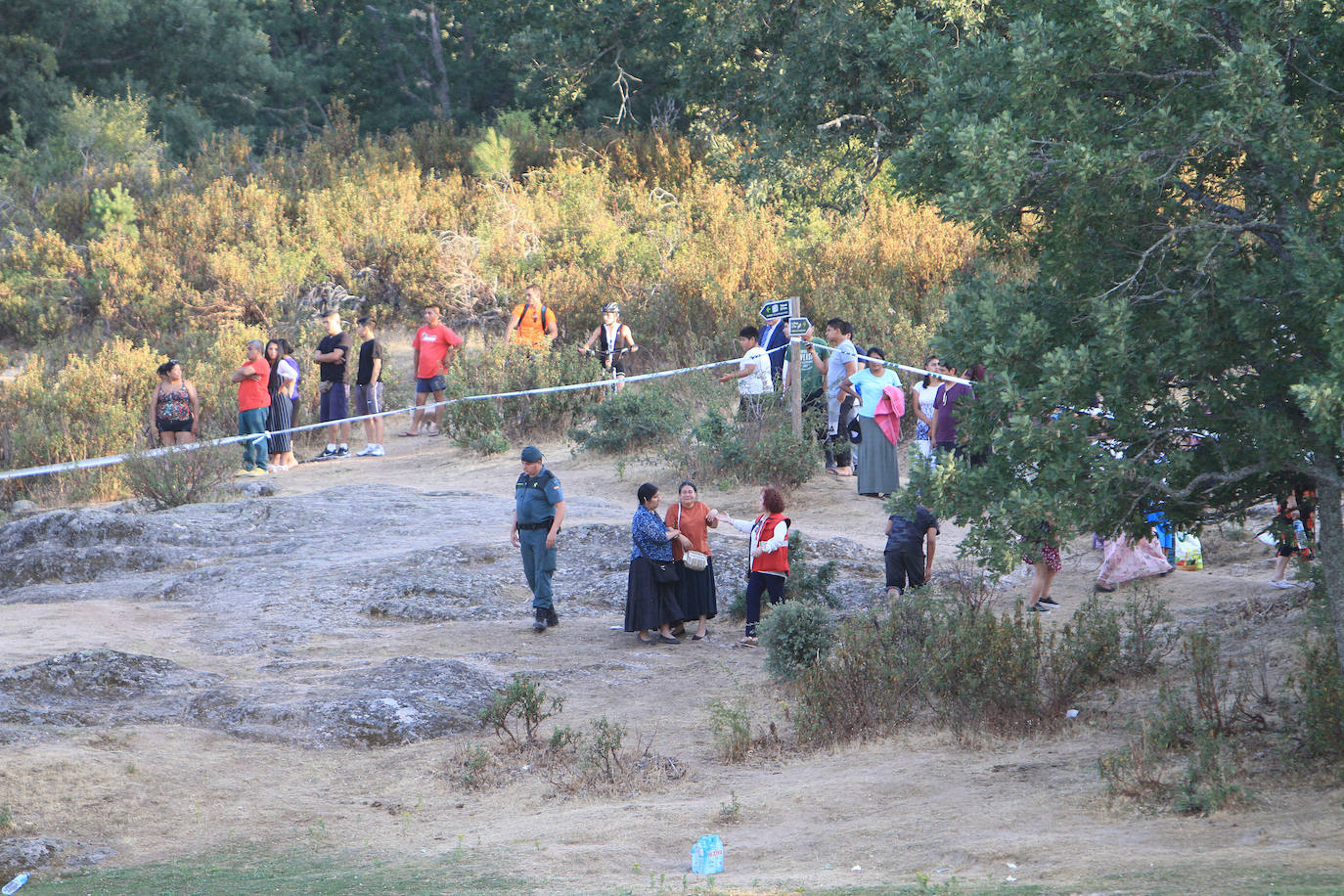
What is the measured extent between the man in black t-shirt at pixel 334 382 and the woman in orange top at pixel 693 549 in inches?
289

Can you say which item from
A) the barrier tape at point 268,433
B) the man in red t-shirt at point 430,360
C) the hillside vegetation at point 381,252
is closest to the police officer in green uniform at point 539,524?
the barrier tape at point 268,433

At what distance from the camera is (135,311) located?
842 inches

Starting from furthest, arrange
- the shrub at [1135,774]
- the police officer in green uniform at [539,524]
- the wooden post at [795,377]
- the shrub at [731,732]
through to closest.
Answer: the wooden post at [795,377] → the police officer in green uniform at [539,524] → the shrub at [731,732] → the shrub at [1135,774]

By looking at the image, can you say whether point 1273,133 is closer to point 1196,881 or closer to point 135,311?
point 1196,881

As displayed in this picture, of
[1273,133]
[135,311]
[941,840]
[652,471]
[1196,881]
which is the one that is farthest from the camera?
[135,311]

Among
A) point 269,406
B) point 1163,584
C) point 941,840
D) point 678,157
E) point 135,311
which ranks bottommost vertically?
point 941,840

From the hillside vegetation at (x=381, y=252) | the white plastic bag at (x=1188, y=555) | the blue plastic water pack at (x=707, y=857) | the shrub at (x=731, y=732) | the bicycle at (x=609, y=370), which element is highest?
the hillside vegetation at (x=381, y=252)

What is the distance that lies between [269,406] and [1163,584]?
10466 millimetres

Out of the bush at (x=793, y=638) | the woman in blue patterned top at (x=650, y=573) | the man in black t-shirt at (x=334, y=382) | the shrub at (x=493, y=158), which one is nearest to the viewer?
the bush at (x=793, y=638)

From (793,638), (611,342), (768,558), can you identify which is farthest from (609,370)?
(793,638)

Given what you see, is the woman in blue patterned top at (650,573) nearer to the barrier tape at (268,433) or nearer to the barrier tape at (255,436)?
the barrier tape at (268,433)

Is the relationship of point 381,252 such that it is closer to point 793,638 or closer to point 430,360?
point 430,360

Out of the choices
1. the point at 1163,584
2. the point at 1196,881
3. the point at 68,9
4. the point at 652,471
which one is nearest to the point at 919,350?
the point at 652,471

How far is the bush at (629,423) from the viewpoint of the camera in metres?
15.7
